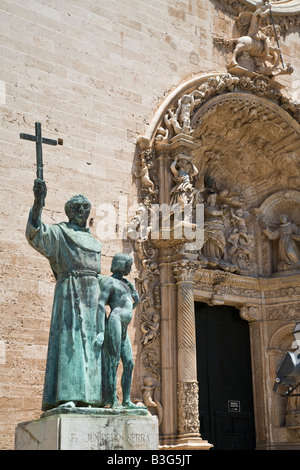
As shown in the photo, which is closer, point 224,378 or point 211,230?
point 224,378

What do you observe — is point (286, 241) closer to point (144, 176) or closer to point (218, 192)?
point (218, 192)

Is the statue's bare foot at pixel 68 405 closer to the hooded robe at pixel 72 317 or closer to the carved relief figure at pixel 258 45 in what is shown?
the hooded robe at pixel 72 317

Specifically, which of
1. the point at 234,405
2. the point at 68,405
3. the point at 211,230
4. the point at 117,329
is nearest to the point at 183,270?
the point at 211,230

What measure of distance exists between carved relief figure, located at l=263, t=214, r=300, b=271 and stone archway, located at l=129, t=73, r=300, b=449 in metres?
0.17

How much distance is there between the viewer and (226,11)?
39.0 ft

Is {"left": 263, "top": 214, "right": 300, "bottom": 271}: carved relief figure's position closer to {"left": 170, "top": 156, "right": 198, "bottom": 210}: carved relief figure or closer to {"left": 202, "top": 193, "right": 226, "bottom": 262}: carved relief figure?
{"left": 202, "top": 193, "right": 226, "bottom": 262}: carved relief figure

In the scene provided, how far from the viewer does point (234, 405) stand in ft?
37.1

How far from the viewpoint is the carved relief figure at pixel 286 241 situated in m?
12.1

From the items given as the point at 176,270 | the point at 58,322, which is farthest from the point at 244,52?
the point at 58,322

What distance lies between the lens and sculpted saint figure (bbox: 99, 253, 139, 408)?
223 inches

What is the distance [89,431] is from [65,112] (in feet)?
17.4

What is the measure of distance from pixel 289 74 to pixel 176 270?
4.60 meters

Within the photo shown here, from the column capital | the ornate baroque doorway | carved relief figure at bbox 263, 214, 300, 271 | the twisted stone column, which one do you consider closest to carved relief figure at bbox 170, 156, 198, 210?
the column capital

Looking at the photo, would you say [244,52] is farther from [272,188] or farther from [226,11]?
[272,188]
